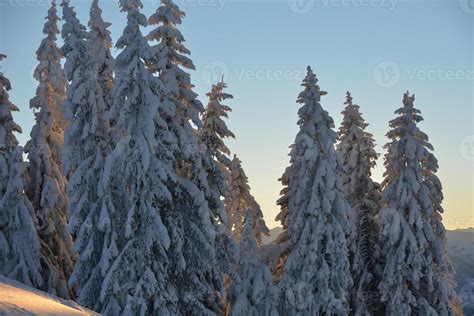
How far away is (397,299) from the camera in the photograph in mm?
24750

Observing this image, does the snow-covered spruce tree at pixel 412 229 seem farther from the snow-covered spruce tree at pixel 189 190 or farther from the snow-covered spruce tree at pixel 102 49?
the snow-covered spruce tree at pixel 102 49

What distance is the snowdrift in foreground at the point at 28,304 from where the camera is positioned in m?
8.43

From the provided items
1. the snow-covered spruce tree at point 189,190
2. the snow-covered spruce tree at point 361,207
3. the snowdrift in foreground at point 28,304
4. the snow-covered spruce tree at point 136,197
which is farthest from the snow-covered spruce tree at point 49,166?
the snow-covered spruce tree at point 361,207

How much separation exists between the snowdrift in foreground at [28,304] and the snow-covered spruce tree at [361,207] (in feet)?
63.4

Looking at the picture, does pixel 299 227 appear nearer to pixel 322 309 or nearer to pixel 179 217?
pixel 322 309

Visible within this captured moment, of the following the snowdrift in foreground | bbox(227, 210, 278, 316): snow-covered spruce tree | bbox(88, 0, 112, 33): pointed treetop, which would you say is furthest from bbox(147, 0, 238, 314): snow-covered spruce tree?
the snowdrift in foreground

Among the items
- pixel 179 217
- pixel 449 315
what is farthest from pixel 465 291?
pixel 179 217

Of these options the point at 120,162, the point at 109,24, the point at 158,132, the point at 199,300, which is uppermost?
the point at 109,24

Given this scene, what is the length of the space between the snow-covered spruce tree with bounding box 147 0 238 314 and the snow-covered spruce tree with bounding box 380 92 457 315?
9.44m

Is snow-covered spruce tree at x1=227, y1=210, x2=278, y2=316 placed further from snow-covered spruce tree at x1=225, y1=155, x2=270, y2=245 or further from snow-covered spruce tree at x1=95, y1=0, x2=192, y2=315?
snow-covered spruce tree at x1=225, y1=155, x2=270, y2=245

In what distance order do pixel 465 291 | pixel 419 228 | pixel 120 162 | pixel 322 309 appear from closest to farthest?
pixel 120 162
pixel 322 309
pixel 419 228
pixel 465 291

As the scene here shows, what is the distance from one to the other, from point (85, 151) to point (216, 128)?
5.89 m

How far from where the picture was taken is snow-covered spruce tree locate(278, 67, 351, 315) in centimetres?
2298

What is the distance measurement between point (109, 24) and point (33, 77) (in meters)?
4.71
